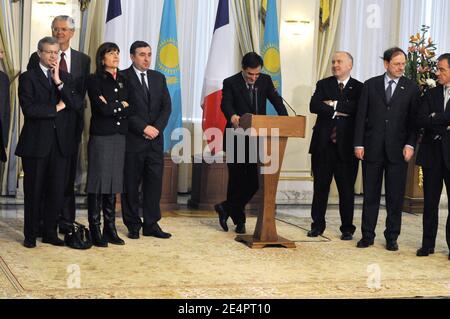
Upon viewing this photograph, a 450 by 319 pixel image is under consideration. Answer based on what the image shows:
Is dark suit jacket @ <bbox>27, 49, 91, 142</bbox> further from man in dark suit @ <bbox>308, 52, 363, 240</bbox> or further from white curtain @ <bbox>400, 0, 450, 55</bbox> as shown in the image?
white curtain @ <bbox>400, 0, 450, 55</bbox>

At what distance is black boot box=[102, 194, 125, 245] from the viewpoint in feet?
21.7

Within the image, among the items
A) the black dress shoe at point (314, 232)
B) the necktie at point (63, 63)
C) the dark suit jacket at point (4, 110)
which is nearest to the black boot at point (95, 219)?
the dark suit jacket at point (4, 110)

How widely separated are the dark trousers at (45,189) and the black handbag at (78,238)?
0.41 ft

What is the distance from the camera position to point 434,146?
6.59 metres

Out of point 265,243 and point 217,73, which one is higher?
point 217,73

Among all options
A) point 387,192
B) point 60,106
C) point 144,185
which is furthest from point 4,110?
point 387,192

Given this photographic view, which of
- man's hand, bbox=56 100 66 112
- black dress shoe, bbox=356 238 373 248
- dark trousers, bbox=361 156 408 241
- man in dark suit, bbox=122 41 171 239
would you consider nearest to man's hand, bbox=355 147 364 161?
dark trousers, bbox=361 156 408 241

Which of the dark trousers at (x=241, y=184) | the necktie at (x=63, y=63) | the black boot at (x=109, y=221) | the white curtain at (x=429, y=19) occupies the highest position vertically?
the white curtain at (x=429, y=19)

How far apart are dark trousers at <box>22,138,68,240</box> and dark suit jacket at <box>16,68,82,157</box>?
0.25 feet

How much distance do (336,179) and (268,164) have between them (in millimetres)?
838

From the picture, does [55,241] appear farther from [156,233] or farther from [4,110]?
[4,110]

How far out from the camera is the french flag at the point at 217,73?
9.05 meters

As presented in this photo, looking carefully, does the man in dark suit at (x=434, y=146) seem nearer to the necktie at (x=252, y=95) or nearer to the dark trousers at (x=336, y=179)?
the dark trousers at (x=336, y=179)

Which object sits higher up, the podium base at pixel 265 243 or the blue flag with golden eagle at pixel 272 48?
the blue flag with golden eagle at pixel 272 48
